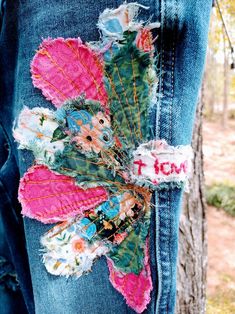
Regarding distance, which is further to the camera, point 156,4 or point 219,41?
point 219,41

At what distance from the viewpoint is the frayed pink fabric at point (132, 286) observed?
41 centimetres

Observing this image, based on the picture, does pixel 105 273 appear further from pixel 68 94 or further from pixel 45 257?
pixel 68 94

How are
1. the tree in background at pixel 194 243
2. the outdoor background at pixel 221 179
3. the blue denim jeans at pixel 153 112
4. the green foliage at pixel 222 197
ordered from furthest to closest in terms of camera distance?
the green foliage at pixel 222 197
the tree in background at pixel 194 243
the outdoor background at pixel 221 179
the blue denim jeans at pixel 153 112

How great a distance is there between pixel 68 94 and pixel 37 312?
24cm

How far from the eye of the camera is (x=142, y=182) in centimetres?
39

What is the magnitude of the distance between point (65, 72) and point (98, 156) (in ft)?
0.30

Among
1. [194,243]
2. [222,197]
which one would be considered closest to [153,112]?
[194,243]

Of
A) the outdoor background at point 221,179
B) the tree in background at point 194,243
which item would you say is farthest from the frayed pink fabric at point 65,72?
the tree in background at point 194,243

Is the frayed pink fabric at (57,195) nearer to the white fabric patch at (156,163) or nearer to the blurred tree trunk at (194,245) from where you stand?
the white fabric patch at (156,163)

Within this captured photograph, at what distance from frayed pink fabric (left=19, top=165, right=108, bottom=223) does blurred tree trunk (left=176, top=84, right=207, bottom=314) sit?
61 cm

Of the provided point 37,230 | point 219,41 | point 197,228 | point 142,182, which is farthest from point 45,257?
point 219,41

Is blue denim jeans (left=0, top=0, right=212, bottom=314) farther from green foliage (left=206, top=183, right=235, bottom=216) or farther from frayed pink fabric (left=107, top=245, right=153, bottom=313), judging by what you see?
green foliage (left=206, top=183, right=235, bottom=216)

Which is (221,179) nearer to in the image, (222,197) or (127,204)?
(222,197)

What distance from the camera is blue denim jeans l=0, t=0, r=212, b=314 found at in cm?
37
